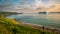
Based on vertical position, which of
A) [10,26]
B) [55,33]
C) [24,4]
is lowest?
[55,33]

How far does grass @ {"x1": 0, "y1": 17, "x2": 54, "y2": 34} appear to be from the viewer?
6.89 feet

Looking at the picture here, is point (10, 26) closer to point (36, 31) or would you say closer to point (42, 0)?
point (36, 31)

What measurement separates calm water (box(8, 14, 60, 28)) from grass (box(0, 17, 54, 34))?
0.37ft

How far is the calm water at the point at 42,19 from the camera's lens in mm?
2113

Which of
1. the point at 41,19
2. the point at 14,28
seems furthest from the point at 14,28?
the point at 41,19

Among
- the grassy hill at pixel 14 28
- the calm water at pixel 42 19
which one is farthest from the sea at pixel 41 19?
the grassy hill at pixel 14 28

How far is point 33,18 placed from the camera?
2.14m

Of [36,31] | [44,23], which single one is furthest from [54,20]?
[36,31]

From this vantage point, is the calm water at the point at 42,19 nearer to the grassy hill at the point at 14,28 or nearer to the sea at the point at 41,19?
the sea at the point at 41,19

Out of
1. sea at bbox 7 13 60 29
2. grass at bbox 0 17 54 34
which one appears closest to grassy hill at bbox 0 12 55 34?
grass at bbox 0 17 54 34

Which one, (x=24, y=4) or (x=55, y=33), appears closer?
(x=55, y=33)

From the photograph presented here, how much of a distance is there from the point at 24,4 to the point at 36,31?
1.76 ft

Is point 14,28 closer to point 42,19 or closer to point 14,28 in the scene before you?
point 14,28

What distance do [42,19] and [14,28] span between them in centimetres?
52
